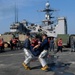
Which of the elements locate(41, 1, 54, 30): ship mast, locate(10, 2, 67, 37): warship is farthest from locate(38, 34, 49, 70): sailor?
locate(41, 1, 54, 30): ship mast

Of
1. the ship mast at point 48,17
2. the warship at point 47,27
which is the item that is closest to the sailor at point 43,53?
the warship at point 47,27

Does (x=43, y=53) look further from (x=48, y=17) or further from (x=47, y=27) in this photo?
(x=48, y=17)

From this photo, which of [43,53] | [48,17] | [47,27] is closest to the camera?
[43,53]

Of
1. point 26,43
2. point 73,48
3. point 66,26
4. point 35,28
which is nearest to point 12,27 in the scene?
point 35,28

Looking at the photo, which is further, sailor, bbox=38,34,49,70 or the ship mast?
the ship mast

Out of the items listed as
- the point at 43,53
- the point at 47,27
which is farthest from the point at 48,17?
the point at 43,53

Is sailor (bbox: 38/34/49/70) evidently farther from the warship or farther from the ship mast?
the ship mast

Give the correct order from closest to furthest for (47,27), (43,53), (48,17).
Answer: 1. (43,53)
2. (47,27)
3. (48,17)

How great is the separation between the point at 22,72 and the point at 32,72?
477mm

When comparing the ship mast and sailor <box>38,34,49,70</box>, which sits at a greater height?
the ship mast

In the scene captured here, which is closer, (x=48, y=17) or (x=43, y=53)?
(x=43, y=53)

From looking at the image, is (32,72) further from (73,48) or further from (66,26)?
(66,26)

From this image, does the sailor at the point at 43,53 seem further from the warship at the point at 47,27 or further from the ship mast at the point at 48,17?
the ship mast at the point at 48,17

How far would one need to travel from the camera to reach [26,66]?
566 inches
